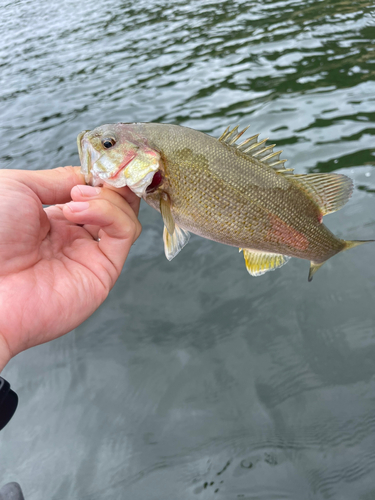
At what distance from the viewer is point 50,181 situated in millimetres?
2539

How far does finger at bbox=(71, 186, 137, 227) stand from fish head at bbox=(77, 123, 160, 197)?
0.23 ft

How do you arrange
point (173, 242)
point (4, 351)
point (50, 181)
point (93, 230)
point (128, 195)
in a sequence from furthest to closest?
point (93, 230)
point (173, 242)
point (128, 195)
point (50, 181)
point (4, 351)

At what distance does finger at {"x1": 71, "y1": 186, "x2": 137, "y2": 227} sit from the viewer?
2.26m

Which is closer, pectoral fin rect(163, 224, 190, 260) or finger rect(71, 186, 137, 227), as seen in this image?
finger rect(71, 186, 137, 227)

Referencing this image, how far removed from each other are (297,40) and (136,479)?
30.7ft

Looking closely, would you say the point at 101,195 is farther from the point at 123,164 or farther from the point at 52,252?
the point at 52,252

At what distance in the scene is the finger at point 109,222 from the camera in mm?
2199

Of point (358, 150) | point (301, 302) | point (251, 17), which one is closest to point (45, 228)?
point (301, 302)

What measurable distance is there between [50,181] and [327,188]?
6.50 feet

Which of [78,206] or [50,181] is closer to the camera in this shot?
[78,206]

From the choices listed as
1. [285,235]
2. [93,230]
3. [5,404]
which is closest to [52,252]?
[93,230]

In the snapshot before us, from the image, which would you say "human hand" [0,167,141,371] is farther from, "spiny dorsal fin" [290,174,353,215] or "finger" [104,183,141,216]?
"spiny dorsal fin" [290,174,353,215]

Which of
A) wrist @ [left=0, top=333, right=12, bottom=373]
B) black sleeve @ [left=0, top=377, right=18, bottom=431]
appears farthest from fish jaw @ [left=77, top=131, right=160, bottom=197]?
black sleeve @ [left=0, top=377, right=18, bottom=431]

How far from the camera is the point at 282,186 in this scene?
2564 mm
